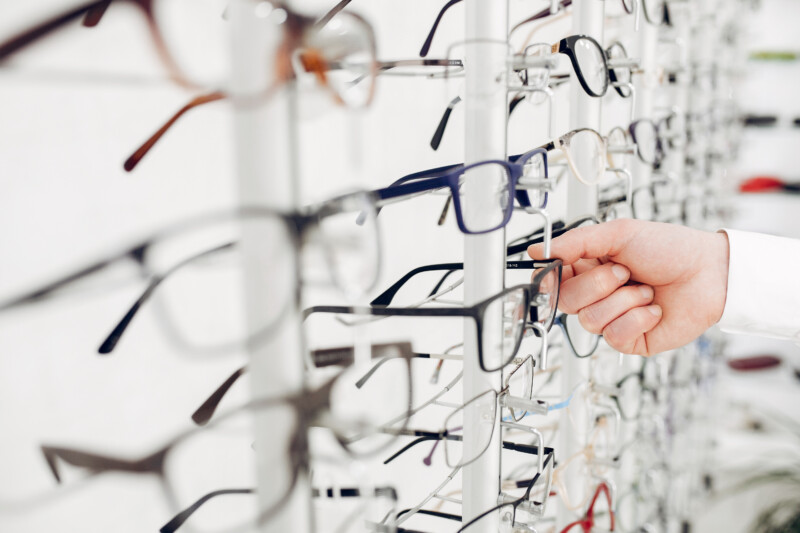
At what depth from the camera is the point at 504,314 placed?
484 millimetres

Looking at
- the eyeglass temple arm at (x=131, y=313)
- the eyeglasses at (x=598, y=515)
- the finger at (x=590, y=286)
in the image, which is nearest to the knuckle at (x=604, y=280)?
the finger at (x=590, y=286)

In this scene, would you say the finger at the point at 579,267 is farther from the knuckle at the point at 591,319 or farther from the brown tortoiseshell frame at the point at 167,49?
the brown tortoiseshell frame at the point at 167,49

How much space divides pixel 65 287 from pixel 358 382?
0.21 m

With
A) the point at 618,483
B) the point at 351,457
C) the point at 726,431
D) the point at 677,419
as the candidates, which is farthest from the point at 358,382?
the point at 726,431

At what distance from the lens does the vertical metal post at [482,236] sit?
444 mm

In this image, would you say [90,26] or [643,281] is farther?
[643,281]

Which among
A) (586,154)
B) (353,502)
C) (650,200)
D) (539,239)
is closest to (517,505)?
(353,502)

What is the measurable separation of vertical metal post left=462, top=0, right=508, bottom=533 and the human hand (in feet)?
0.51

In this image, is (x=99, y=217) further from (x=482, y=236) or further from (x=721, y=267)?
(x=721, y=267)

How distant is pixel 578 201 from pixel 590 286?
0.38ft

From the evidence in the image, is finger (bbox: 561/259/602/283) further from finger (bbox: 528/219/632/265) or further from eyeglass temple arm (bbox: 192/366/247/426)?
eyeglass temple arm (bbox: 192/366/247/426)

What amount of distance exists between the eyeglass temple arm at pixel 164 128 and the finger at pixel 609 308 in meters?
0.49

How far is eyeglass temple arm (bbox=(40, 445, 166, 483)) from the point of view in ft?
0.95

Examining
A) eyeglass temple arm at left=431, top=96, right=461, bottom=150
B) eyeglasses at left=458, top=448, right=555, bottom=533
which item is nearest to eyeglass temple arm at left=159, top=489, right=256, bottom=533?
eyeglasses at left=458, top=448, right=555, bottom=533
